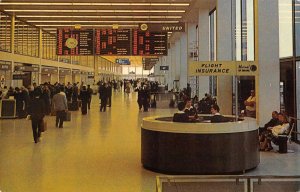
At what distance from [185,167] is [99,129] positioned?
24.9ft

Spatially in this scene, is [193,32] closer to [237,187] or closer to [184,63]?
[184,63]

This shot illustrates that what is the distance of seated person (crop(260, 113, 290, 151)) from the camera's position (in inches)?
397

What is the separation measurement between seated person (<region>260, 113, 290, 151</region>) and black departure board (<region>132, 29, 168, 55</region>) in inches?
544

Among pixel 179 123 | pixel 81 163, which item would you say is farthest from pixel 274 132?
pixel 81 163

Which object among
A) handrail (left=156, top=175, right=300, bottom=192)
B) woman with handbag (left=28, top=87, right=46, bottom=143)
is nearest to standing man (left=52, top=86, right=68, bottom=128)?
woman with handbag (left=28, top=87, right=46, bottom=143)

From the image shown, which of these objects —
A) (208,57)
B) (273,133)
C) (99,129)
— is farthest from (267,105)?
(208,57)

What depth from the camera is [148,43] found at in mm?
23812

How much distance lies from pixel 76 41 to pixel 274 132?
15565 mm

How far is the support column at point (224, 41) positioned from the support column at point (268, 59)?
4.11 meters

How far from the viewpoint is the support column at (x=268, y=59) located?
11.5 m

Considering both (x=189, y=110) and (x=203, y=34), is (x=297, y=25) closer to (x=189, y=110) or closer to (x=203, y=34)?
(x=189, y=110)

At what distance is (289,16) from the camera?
39.4ft

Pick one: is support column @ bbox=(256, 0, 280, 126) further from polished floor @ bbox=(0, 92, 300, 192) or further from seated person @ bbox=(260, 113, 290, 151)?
polished floor @ bbox=(0, 92, 300, 192)

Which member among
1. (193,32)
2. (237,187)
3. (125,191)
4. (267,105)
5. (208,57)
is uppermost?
(193,32)
